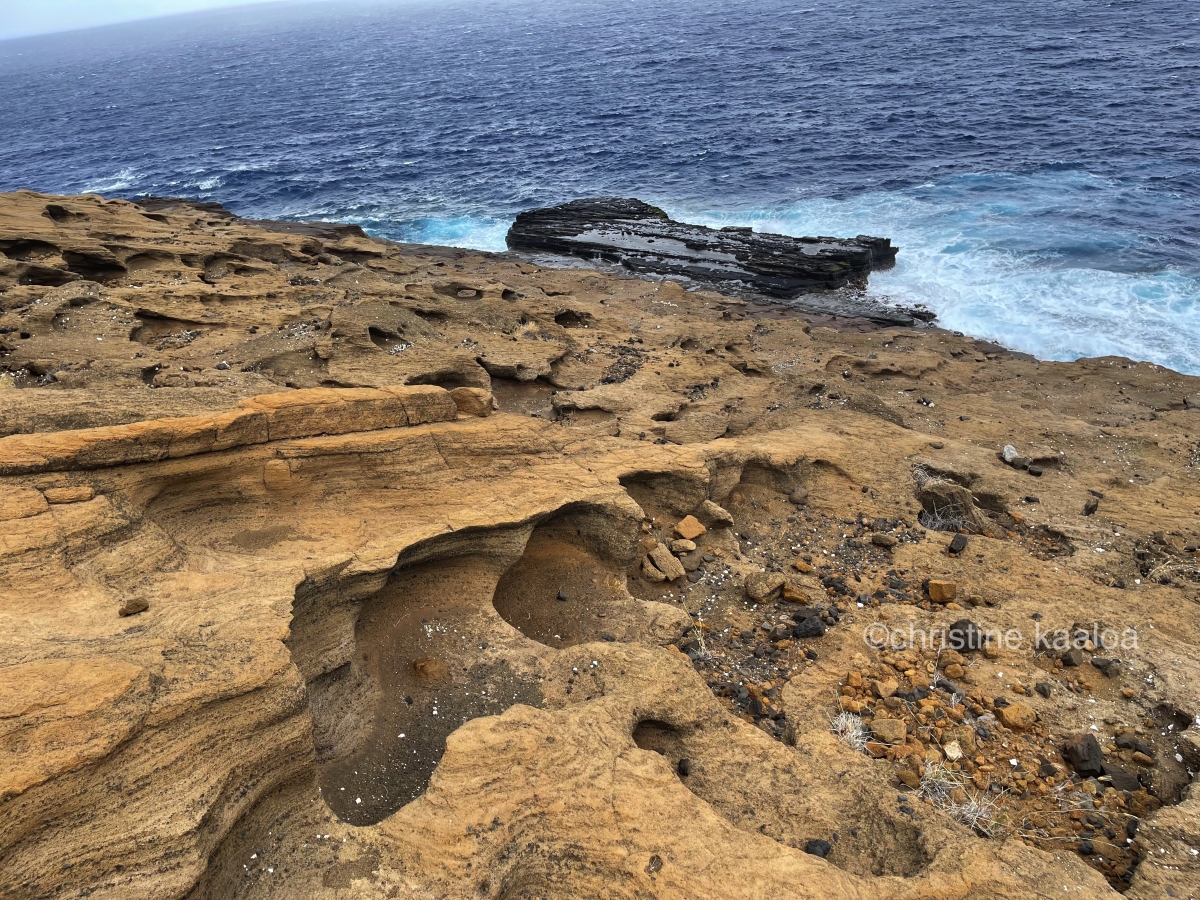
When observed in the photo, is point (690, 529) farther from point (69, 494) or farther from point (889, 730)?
point (69, 494)

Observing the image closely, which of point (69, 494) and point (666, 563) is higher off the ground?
point (69, 494)

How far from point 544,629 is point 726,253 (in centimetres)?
1985

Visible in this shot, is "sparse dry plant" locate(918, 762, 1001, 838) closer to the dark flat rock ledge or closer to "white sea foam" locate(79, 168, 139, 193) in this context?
the dark flat rock ledge

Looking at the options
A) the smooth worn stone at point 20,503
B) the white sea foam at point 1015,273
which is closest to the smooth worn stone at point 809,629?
the smooth worn stone at point 20,503

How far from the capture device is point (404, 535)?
23.9 feet

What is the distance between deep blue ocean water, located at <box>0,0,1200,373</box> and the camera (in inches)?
953

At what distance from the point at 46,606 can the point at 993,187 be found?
3562cm

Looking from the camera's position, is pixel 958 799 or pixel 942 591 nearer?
pixel 958 799

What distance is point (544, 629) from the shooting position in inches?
322

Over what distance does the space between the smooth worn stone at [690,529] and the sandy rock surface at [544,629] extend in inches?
2.6

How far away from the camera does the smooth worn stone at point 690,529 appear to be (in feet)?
32.0

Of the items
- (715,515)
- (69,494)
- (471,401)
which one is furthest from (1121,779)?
(69,494)

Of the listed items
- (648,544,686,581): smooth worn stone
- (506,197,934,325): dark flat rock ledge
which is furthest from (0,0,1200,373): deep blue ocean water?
(648,544,686,581): smooth worn stone

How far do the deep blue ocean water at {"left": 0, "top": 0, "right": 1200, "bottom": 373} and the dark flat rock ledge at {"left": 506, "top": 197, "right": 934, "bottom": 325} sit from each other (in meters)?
1.60
